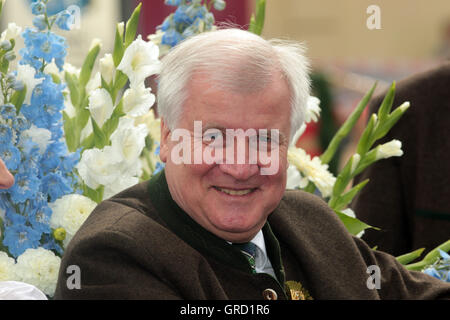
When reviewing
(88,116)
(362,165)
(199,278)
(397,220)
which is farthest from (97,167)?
(397,220)

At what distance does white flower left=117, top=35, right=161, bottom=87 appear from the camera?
1301 mm

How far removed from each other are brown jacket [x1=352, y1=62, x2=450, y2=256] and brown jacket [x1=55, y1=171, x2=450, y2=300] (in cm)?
56

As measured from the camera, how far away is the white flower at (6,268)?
3.93ft

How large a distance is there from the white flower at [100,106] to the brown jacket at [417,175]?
0.86m

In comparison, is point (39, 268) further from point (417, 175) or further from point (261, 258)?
point (417, 175)

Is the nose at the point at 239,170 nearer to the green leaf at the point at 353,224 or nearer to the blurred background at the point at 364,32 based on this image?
the green leaf at the point at 353,224

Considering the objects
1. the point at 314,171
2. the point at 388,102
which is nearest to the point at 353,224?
the point at 314,171

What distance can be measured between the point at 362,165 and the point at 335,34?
269 inches

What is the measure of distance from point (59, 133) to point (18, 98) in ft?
0.29

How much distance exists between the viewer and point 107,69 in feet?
4.40

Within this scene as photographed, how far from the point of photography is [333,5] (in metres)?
8.12

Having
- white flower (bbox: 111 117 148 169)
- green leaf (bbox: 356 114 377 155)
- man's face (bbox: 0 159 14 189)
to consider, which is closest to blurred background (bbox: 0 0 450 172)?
green leaf (bbox: 356 114 377 155)

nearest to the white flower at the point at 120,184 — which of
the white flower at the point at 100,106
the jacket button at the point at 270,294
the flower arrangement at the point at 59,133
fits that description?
the flower arrangement at the point at 59,133

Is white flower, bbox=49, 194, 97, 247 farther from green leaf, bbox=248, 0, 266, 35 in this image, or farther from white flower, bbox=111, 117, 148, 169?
green leaf, bbox=248, 0, 266, 35
